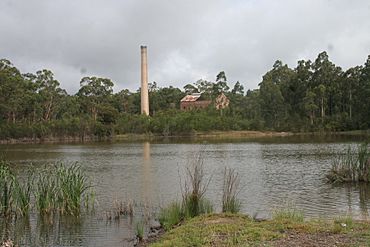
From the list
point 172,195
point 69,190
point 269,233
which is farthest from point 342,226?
point 172,195

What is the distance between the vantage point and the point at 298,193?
2225 centimetres

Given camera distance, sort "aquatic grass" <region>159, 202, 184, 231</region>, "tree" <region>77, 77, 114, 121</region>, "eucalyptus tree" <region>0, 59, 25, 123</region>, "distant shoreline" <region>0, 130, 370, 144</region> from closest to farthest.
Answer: "aquatic grass" <region>159, 202, 184, 231</region> → "eucalyptus tree" <region>0, 59, 25, 123</region> → "distant shoreline" <region>0, 130, 370, 144</region> → "tree" <region>77, 77, 114, 121</region>

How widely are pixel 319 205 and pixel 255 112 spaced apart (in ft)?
283

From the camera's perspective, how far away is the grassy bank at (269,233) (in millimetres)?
10094

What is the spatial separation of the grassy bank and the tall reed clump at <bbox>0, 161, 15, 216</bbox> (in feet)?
22.0

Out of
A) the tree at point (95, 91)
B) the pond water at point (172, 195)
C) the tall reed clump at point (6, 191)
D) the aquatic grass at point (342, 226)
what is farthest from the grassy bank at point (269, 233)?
the tree at point (95, 91)

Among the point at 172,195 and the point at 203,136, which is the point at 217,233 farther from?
the point at 203,136

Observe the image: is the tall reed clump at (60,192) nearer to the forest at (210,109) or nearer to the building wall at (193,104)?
the forest at (210,109)

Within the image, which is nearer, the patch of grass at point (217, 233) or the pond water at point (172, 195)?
the patch of grass at point (217, 233)

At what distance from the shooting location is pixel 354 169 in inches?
928

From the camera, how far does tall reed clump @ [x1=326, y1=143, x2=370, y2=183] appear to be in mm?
22812

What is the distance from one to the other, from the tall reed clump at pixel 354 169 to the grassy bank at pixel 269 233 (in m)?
11.0

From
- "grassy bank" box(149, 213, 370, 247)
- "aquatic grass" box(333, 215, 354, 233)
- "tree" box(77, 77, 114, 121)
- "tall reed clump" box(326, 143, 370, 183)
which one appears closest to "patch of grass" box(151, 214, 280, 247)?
"grassy bank" box(149, 213, 370, 247)

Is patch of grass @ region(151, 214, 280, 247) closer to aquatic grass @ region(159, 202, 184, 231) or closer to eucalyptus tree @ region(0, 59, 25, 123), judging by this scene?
aquatic grass @ region(159, 202, 184, 231)
